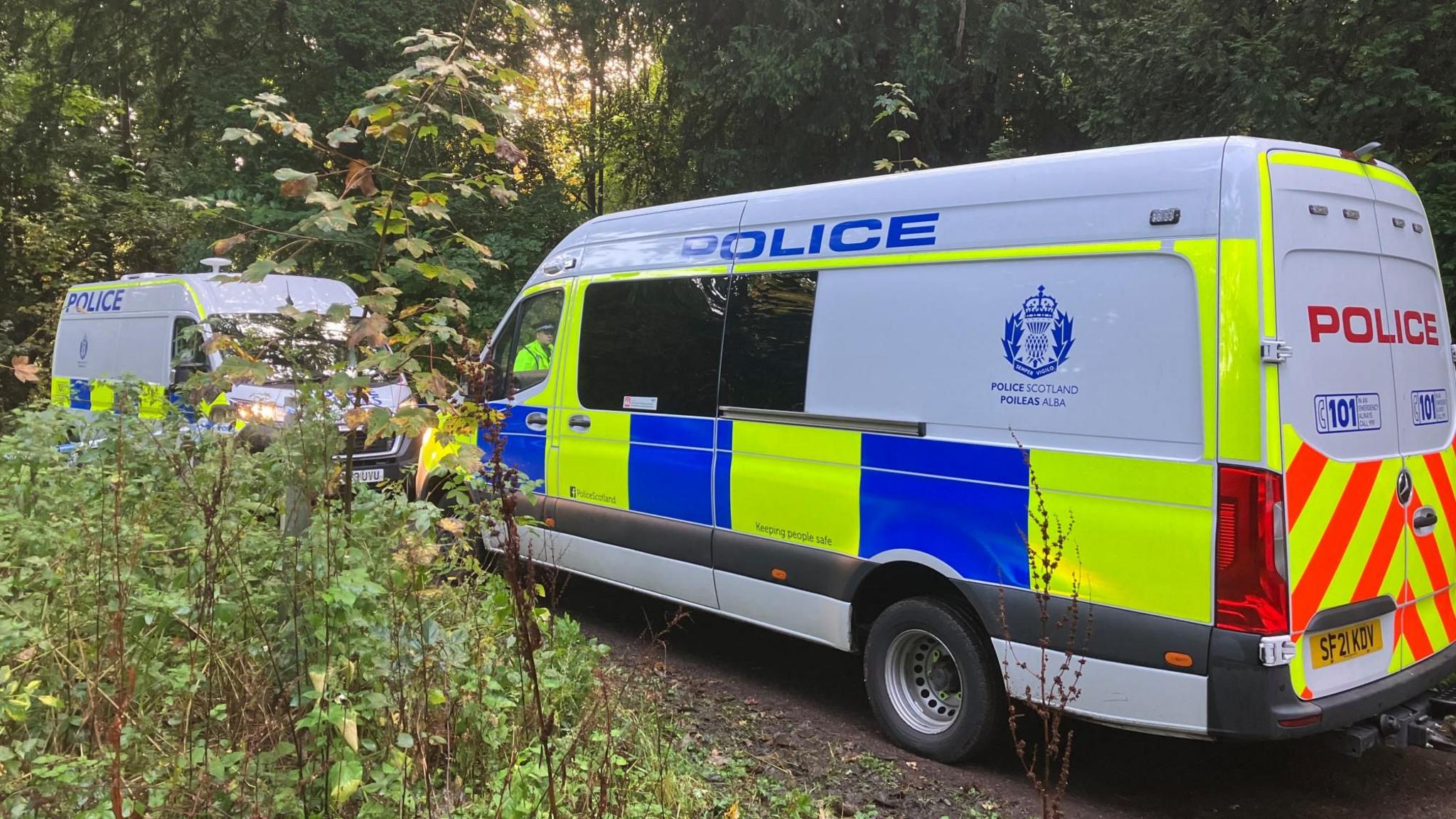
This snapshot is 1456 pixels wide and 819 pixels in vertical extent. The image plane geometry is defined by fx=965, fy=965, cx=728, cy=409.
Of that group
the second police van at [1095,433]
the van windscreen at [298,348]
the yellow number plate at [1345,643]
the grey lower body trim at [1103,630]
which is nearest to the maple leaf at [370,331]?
the van windscreen at [298,348]

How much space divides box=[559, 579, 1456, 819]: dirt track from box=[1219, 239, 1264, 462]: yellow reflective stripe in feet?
4.29

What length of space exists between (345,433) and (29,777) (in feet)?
4.21

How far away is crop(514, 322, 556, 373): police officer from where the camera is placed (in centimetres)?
596

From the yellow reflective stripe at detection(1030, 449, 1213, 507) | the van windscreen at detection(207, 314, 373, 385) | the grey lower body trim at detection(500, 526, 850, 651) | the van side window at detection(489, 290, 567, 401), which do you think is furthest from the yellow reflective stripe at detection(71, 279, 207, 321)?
the yellow reflective stripe at detection(1030, 449, 1213, 507)

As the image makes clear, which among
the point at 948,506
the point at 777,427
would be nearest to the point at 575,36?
the point at 777,427

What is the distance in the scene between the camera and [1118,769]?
4094 mm

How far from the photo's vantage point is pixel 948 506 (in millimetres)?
3881

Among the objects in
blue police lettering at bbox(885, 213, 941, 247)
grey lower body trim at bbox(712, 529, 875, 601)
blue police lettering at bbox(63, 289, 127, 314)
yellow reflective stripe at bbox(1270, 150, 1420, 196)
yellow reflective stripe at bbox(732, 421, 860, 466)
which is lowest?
grey lower body trim at bbox(712, 529, 875, 601)

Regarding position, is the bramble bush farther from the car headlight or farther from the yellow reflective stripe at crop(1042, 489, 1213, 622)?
the yellow reflective stripe at crop(1042, 489, 1213, 622)

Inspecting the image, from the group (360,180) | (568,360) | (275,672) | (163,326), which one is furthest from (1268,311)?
(163,326)

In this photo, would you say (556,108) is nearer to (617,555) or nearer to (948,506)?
(617,555)

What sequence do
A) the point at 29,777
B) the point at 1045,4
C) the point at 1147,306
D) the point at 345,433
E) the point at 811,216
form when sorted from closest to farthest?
the point at 29,777
the point at 345,433
the point at 1147,306
the point at 811,216
the point at 1045,4

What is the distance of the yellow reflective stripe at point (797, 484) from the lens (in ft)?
14.1

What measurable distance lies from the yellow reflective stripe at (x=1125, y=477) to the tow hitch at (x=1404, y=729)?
3.44ft
